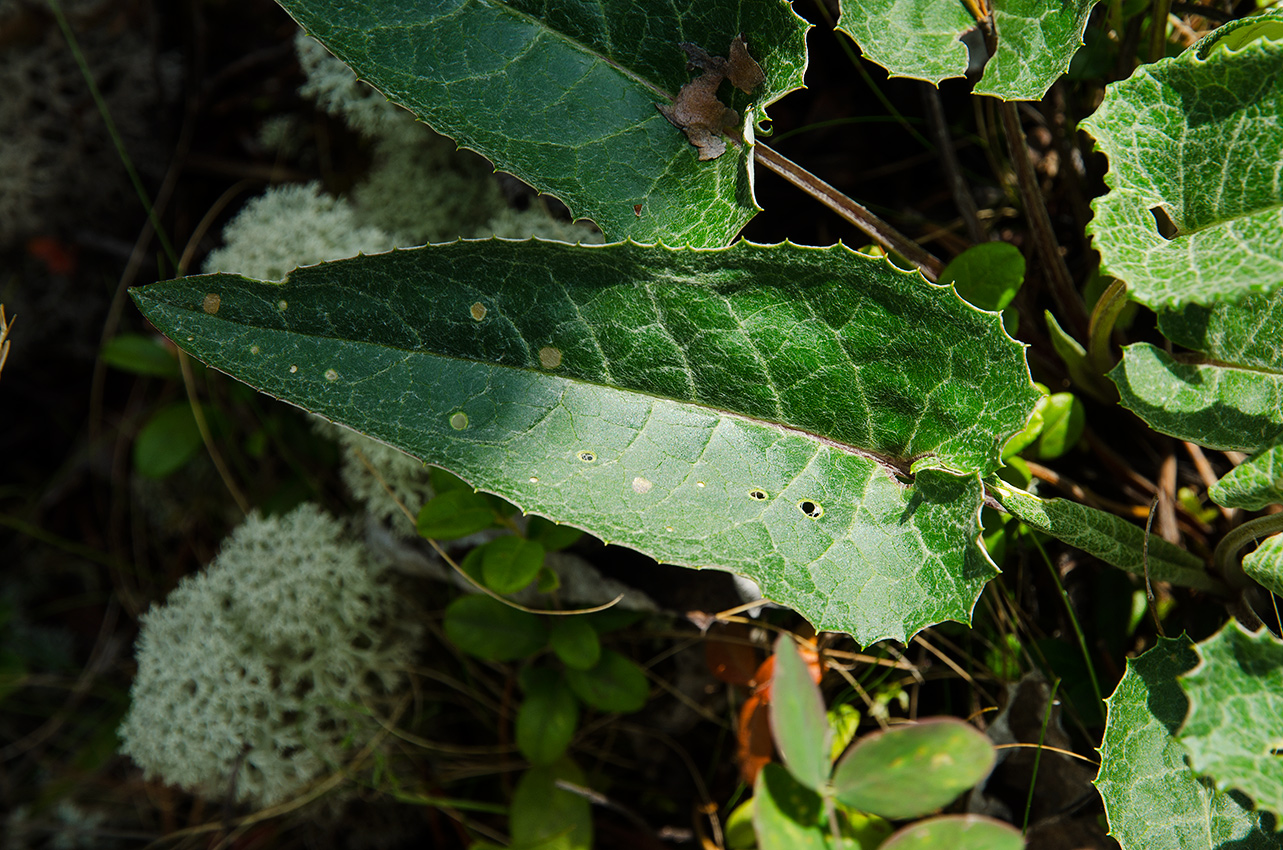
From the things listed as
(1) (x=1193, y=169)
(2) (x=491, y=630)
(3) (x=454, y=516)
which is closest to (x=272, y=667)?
(2) (x=491, y=630)

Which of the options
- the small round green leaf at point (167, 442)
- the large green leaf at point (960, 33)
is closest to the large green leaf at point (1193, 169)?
the large green leaf at point (960, 33)

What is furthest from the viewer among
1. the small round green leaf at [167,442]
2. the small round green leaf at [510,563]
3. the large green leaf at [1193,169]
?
the small round green leaf at [167,442]

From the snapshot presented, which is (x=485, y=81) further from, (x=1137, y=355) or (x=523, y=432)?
(x=1137, y=355)

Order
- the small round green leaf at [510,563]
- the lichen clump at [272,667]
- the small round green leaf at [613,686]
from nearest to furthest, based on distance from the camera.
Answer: the small round green leaf at [510,563] < the small round green leaf at [613,686] < the lichen clump at [272,667]

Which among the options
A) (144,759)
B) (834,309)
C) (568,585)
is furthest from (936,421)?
(144,759)

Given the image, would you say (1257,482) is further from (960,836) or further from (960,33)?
(960,33)

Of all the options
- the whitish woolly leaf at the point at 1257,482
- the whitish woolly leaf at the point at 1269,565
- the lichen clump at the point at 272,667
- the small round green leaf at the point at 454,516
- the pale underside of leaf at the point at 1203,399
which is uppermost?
the pale underside of leaf at the point at 1203,399

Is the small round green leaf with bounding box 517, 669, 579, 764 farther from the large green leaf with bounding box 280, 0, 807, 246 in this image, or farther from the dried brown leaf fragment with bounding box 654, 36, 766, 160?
the dried brown leaf fragment with bounding box 654, 36, 766, 160

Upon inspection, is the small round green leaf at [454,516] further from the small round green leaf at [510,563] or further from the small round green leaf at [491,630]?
the small round green leaf at [491,630]
